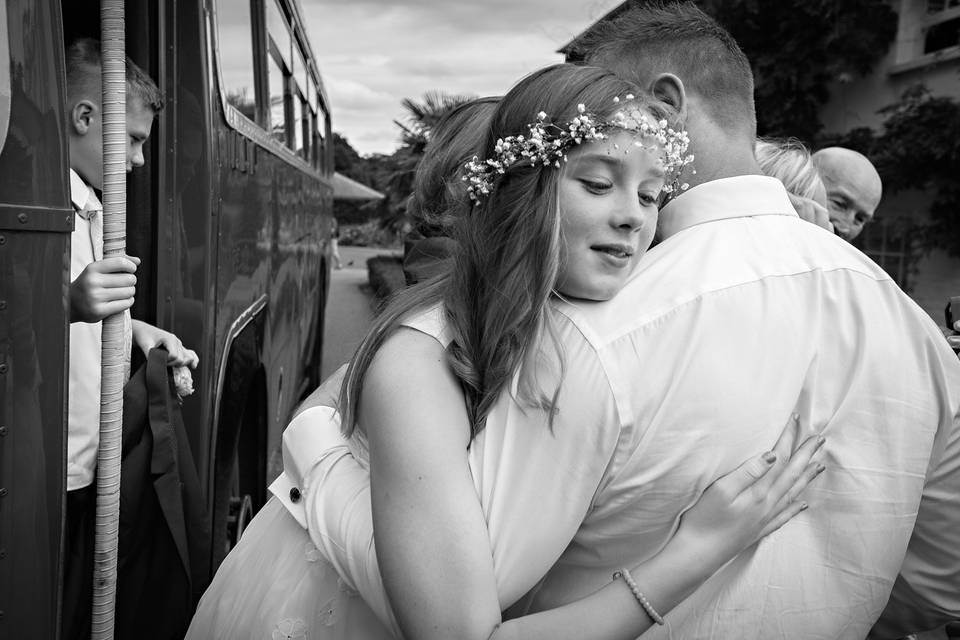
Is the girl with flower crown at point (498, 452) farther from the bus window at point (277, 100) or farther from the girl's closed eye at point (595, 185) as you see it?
the bus window at point (277, 100)

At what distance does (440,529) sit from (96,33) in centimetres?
238

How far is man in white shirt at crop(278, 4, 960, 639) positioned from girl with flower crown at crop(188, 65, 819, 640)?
27 mm

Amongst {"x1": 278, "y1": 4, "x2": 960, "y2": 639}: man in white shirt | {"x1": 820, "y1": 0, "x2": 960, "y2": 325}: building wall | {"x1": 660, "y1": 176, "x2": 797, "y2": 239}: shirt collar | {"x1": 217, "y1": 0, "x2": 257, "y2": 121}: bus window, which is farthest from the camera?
{"x1": 820, "y1": 0, "x2": 960, "y2": 325}: building wall

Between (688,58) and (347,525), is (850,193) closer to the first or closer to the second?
(688,58)

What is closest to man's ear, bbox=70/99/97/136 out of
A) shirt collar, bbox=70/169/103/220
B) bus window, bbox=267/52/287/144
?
shirt collar, bbox=70/169/103/220

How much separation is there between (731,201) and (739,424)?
0.53 m

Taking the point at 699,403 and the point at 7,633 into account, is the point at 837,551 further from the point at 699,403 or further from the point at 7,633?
→ the point at 7,633

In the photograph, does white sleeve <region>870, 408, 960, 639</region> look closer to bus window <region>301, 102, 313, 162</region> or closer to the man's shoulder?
the man's shoulder

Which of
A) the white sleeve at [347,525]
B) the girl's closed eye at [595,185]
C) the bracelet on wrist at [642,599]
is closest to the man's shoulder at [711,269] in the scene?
the girl's closed eye at [595,185]

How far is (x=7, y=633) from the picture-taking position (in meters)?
1.69

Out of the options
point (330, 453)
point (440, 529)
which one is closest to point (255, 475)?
point (330, 453)

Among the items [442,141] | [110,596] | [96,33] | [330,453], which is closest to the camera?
[330,453]

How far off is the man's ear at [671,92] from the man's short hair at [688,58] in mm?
70

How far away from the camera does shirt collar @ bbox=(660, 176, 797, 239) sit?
1.80 metres
